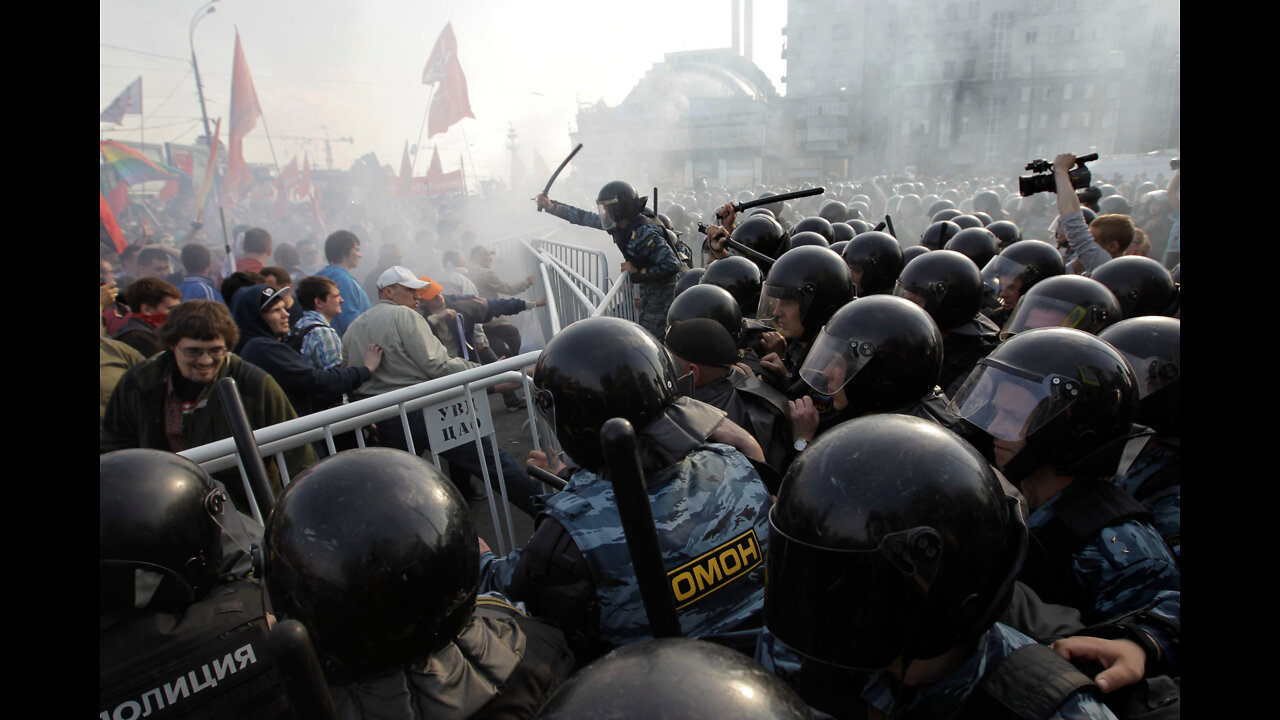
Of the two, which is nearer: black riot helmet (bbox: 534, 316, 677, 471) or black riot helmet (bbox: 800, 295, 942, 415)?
black riot helmet (bbox: 534, 316, 677, 471)

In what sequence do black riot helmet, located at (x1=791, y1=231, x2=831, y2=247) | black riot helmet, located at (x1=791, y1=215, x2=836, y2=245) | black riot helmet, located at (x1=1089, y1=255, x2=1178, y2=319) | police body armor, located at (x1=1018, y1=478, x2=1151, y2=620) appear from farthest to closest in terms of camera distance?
black riot helmet, located at (x1=791, y1=215, x2=836, y2=245)
black riot helmet, located at (x1=791, y1=231, x2=831, y2=247)
black riot helmet, located at (x1=1089, y1=255, x2=1178, y2=319)
police body armor, located at (x1=1018, y1=478, x2=1151, y2=620)

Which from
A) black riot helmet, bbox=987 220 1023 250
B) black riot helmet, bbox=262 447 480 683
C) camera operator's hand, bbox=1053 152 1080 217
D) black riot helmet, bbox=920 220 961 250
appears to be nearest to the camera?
black riot helmet, bbox=262 447 480 683

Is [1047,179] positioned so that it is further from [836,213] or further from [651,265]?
[836,213]

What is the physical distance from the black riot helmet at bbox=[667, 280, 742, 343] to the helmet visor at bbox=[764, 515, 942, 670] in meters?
2.45

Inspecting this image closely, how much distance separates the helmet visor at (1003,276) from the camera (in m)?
4.69

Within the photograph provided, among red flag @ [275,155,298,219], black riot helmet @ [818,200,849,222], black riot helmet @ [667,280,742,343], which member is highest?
red flag @ [275,155,298,219]

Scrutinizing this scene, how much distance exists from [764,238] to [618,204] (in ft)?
5.36

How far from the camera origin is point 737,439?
2480 mm

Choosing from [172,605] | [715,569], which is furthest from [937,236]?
[172,605]

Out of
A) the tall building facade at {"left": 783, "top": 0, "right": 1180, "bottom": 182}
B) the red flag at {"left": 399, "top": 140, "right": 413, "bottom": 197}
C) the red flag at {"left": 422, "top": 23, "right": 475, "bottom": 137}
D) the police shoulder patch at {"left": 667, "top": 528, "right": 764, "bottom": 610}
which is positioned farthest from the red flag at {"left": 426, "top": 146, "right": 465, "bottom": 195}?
the tall building facade at {"left": 783, "top": 0, "right": 1180, "bottom": 182}

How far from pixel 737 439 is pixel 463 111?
16846 mm

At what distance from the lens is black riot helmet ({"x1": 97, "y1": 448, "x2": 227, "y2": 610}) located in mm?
1661

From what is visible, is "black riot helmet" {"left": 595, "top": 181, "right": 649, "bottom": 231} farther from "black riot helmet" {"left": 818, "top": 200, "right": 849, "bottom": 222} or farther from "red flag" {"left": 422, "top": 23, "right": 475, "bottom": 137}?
"red flag" {"left": 422, "top": 23, "right": 475, "bottom": 137}
